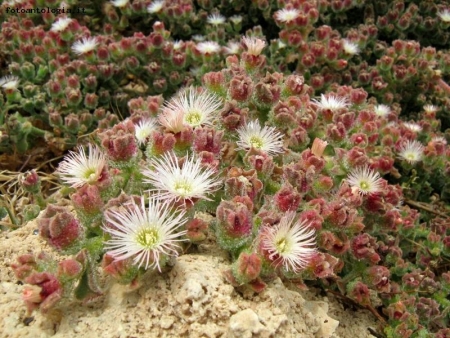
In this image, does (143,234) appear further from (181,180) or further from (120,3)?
(120,3)

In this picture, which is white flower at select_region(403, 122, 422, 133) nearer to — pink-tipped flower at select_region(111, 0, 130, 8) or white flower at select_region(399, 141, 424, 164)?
white flower at select_region(399, 141, 424, 164)

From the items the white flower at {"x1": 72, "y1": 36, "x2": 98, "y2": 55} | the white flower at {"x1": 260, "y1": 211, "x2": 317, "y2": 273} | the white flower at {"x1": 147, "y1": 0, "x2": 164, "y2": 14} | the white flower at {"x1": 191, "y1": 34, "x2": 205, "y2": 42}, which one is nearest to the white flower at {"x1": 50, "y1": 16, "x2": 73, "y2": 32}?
the white flower at {"x1": 72, "y1": 36, "x2": 98, "y2": 55}

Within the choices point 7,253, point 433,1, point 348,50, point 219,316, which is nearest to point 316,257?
point 219,316

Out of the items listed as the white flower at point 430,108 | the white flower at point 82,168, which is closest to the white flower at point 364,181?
the white flower at point 82,168

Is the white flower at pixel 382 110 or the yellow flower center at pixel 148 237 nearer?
the yellow flower center at pixel 148 237

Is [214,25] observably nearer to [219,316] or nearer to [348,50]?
[348,50]

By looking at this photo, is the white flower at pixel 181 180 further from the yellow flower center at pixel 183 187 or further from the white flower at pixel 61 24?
the white flower at pixel 61 24
